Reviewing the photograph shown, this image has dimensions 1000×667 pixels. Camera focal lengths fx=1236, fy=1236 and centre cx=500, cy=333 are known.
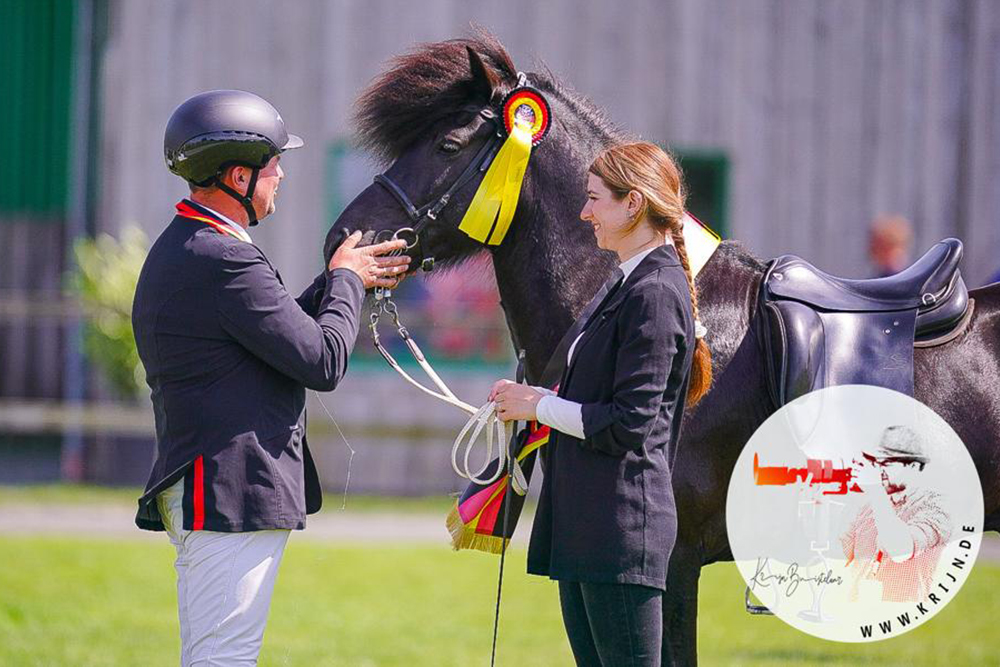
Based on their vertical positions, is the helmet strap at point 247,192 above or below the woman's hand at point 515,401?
above

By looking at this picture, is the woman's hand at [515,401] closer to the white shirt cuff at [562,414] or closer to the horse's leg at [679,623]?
the white shirt cuff at [562,414]

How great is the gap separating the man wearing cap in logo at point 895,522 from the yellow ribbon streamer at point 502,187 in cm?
137

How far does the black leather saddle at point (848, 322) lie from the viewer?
12.5 ft

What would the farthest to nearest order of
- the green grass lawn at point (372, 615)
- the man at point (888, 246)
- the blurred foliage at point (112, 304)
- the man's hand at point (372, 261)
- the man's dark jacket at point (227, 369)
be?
the blurred foliage at point (112, 304), the man at point (888, 246), the green grass lawn at point (372, 615), the man's hand at point (372, 261), the man's dark jacket at point (227, 369)

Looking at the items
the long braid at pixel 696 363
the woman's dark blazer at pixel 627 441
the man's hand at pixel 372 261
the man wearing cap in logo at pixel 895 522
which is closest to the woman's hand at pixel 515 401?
the woman's dark blazer at pixel 627 441

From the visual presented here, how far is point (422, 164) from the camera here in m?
3.89

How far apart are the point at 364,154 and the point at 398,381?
750 cm

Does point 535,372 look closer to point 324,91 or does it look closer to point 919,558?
point 919,558

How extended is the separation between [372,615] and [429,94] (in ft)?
13.5

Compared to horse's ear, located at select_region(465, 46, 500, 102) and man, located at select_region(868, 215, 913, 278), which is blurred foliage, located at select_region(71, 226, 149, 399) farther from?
horse's ear, located at select_region(465, 46, 500, 102)

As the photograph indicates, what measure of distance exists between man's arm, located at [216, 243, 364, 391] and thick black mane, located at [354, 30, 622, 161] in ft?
2.94

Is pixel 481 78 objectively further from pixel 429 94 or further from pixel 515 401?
pixel 515 401

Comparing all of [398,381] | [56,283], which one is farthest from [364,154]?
[56,283]

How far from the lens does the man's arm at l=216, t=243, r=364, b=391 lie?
3141 millimetres
